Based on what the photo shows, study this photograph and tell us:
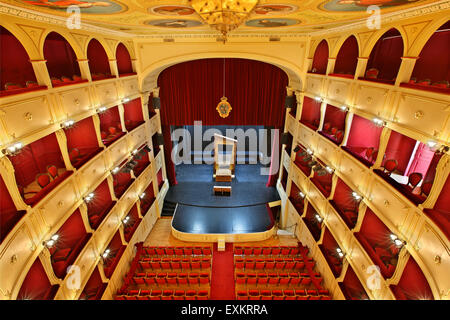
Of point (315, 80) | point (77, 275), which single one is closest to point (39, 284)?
point (77, 275)

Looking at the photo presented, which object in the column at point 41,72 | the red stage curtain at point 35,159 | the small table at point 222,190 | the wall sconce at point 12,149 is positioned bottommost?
the small table at point 222,190

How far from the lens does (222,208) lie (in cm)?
1397

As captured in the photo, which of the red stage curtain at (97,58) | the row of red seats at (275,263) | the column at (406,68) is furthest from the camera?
the row of red seats at (275,263)

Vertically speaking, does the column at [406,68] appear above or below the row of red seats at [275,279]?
above

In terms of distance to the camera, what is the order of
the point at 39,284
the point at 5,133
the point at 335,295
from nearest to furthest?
1. the point at 5,133
2. the point at 39,284
3. the point at 335,295

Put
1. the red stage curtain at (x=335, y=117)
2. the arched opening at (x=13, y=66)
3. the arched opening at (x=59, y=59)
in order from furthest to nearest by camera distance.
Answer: the red stage curtain at (x=335, y=117)
the arched opening at (x=59, y=59)
the arched opening at (x=13, y=66)

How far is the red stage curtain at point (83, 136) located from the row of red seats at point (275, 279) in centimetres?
794

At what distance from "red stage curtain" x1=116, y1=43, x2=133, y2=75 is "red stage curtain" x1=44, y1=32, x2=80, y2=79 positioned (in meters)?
2.44

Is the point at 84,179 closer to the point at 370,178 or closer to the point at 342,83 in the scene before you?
the point at 370,178

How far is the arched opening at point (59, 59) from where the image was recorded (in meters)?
7.63

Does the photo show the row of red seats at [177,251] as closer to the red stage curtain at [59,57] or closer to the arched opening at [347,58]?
the red stage curtain at [59,57]

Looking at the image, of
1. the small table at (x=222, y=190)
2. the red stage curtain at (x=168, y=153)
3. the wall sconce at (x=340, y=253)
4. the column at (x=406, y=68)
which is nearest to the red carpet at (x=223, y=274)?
the small table at (x=222, y=190)

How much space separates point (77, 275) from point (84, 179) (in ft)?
9.44

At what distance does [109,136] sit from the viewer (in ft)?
32.2
